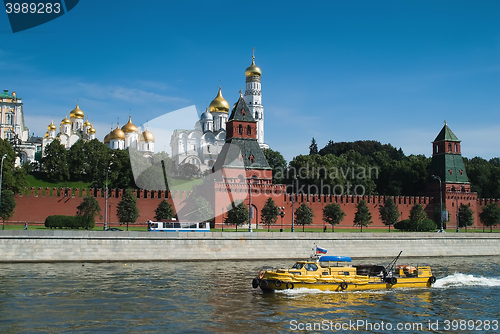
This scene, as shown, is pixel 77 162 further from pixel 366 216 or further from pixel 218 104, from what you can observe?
pixel 366 216

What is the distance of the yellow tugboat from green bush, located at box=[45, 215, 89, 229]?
21.3 meters

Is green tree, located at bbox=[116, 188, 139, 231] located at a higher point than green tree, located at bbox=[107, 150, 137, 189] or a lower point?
lower

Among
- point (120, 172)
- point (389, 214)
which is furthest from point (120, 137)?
point (389, 214)

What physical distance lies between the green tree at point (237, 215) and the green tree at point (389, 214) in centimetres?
1636

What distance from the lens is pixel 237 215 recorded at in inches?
1781

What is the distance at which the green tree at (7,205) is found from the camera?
43.8 meters

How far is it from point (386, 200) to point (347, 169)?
54.4ft

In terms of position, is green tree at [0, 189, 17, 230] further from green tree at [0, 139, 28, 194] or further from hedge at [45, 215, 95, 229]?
hedge at [45, 215, 95, 229]

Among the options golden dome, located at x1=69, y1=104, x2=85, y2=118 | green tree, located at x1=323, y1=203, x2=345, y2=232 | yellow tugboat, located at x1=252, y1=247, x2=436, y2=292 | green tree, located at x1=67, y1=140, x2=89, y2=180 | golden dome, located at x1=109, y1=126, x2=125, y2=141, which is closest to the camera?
yellow tugboat, located at x1=252, y1=247, x2=436, y2=292

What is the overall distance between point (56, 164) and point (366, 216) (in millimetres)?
40584

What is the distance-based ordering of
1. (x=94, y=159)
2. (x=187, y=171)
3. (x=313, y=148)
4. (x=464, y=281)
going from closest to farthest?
1. (x=464, y=281)
2. (x=94, y=159)
3. (x=187, y=171)
4. (x=313, y=148)

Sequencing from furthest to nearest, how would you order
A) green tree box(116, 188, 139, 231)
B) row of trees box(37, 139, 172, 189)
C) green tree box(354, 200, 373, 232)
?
row of trees box(37, 139, 172, 189), green tree box(354, 200, 373, 232), green tree box(116, 188, 139, 231)

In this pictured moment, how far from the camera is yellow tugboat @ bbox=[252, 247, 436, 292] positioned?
2391 cm

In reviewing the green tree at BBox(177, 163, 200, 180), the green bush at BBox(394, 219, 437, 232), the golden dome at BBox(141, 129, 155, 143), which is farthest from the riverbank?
the golden dome at BBox(141, 129, 155, 143)
